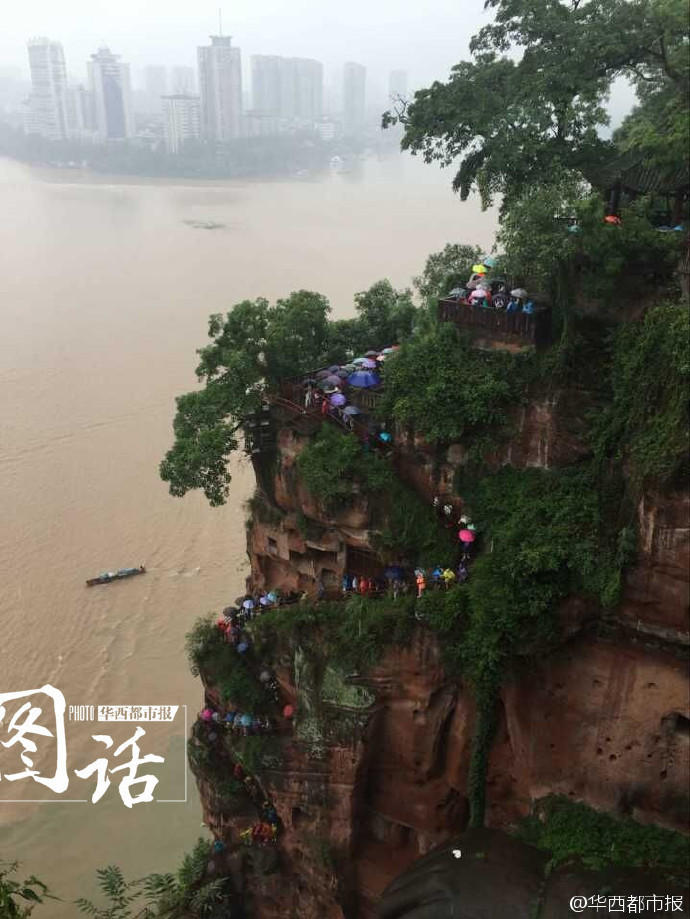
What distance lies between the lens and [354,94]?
488 feet

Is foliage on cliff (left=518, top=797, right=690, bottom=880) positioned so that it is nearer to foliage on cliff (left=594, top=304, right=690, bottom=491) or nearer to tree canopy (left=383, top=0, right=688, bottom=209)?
foliage on cliff (left=594, top=304, right=690, bottom=491)

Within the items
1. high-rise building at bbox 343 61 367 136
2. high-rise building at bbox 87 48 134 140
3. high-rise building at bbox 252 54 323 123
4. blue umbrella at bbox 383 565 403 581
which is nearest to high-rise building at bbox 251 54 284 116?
high-rise building at bbox 252 54 323 123

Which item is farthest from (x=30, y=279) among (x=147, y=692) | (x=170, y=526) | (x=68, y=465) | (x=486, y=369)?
(x=486, y=369)

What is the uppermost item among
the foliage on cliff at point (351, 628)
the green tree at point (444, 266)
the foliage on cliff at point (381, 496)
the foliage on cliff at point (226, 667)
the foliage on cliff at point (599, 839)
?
the green tree at point (444, 266)

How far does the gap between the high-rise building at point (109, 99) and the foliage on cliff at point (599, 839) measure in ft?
343

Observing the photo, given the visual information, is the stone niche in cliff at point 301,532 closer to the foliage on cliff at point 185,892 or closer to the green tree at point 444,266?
the green tree at point 444,266

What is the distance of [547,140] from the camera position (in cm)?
1450

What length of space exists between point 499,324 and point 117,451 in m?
20.2

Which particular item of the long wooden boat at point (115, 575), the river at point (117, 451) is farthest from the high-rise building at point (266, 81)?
the long wooden boat at point (115, 575)

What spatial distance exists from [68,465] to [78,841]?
49.2ft

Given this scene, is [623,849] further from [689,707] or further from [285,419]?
[285,419]

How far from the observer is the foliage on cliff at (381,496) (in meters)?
12.8

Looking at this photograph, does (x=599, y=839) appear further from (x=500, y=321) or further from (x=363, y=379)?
(x=363, y=379)

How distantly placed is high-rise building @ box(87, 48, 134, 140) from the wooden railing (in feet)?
327
